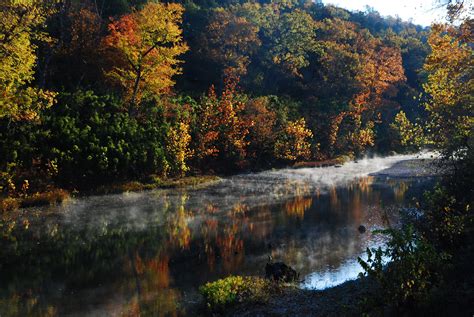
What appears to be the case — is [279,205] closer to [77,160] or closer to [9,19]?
[77,160]

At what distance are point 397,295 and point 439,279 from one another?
1102 millimetres

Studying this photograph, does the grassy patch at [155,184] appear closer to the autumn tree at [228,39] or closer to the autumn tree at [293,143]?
the autumn tree at [293,143]

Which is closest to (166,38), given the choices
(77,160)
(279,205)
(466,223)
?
(77,160)

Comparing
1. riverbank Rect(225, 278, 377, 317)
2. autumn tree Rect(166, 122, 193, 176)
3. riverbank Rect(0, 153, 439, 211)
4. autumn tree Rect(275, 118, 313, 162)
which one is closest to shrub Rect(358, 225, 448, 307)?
riverbank Rect(225, 278, 377, 317)

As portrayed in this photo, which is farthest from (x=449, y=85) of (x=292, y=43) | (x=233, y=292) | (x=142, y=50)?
(x=292, y=43)

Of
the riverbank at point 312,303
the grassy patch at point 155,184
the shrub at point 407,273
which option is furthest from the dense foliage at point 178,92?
the shrub at point 407,273

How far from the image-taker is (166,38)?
38094 millimetres

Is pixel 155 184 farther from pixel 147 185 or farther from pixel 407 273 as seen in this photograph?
pixel 407 273

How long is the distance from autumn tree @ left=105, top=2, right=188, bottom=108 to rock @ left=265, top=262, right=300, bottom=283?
2701 cm

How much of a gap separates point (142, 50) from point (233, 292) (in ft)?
96.9

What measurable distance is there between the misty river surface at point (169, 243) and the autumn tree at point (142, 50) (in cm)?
1113

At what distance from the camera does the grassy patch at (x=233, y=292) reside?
12.3 m

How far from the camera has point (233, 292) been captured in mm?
12727

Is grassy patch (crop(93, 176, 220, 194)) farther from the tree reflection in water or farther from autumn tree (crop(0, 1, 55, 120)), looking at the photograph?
autumn tree (crop(0, 1, 55, 120))
